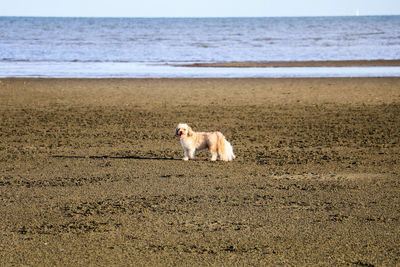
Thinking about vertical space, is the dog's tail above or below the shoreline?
below

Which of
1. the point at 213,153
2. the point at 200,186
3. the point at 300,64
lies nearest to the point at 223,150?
the point at 213,153

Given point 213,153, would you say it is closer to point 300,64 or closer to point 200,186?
point 200,186

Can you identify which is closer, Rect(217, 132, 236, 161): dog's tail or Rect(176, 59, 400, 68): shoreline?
Rect(217, 132, 236, 161): dog's tail

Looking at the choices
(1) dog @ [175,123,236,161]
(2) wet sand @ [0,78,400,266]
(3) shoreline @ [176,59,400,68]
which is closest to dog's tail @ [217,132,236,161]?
(1) dog @ [175,123,236,161]

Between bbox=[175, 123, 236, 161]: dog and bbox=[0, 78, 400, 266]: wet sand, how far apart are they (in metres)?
0.19

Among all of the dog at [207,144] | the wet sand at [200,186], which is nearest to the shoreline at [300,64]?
the wet sand at [200,186]

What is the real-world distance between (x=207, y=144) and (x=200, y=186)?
1605 millimetres

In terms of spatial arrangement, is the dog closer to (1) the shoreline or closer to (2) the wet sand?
(2) the wet sand

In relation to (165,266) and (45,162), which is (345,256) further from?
(45,162)

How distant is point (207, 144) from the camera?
9492 mm

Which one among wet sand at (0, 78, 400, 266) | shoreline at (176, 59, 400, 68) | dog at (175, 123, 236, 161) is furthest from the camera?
shoreline at (176, 59, 400, 68)

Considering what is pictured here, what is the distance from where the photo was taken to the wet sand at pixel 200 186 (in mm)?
5707

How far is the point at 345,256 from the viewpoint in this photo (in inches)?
217

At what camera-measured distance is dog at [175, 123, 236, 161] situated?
938 cm
